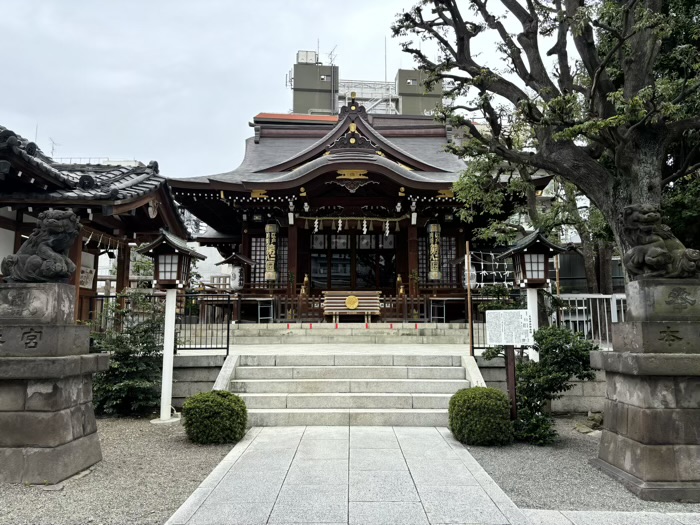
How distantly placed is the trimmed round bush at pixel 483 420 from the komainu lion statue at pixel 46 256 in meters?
5.34

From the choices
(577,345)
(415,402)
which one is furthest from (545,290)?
(415,402)

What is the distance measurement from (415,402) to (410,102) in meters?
34.4

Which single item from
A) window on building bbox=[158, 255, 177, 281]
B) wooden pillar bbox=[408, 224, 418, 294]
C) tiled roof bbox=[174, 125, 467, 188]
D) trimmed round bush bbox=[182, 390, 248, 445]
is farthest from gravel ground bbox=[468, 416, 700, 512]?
tiled roof bbox=[174, 125, 467, 188]

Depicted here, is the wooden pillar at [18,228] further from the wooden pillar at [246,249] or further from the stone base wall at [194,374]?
the wooden pillar at [246,249]

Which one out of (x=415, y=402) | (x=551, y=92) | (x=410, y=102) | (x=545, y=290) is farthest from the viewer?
(x=410, y=102)

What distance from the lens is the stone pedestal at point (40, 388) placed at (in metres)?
4.80

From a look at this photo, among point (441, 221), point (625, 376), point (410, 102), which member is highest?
point (410, 102)

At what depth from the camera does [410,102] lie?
38.0 m

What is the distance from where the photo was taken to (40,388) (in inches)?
193

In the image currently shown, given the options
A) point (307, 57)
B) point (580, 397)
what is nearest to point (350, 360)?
point (580, 397)

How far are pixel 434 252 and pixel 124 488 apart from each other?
12.9m

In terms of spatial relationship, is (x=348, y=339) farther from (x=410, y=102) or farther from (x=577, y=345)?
(x=410, y=102)

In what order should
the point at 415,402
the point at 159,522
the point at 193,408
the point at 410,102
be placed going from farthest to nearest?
1. the point at 410,102
2. the point at 415,402
3. the point at 193,408
4. the point at 159,522

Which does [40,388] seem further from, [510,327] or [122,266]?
[122,266]
